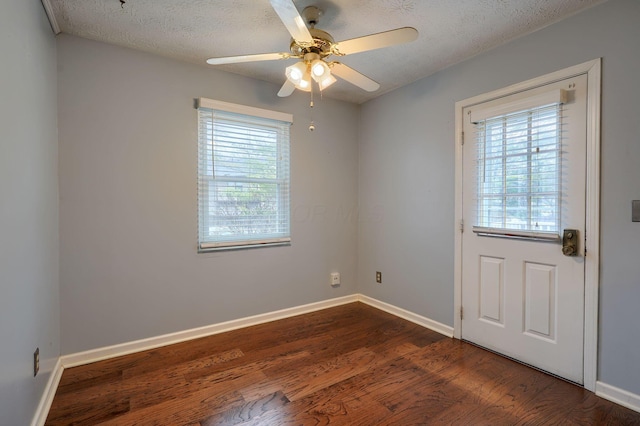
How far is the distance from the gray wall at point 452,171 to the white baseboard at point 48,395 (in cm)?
282

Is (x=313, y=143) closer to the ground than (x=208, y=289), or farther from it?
farther from it

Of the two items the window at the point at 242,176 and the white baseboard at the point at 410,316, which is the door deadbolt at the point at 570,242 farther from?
the window at the point at 242,176

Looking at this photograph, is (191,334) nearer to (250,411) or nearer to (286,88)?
(250,411)

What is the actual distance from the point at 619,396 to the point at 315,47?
2.72 m

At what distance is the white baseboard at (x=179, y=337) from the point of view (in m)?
2.30

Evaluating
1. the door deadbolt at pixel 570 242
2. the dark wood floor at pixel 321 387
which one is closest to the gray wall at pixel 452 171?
the door deadbolt at pixel 570 242

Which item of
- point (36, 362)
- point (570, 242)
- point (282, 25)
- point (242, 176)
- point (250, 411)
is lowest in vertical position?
point (250, 411)

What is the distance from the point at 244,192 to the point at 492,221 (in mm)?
2157

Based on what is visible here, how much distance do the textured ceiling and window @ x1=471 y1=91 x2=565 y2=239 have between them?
0.53 m

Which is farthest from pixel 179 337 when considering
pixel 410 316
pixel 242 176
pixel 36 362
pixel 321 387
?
pixel 410 316

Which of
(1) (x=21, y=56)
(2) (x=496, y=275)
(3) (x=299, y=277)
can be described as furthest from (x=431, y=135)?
(1) (x=21, y=56)

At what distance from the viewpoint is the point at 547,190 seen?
2.15m

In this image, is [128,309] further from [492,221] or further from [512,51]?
[512,51]

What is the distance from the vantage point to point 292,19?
1525 millimetres
